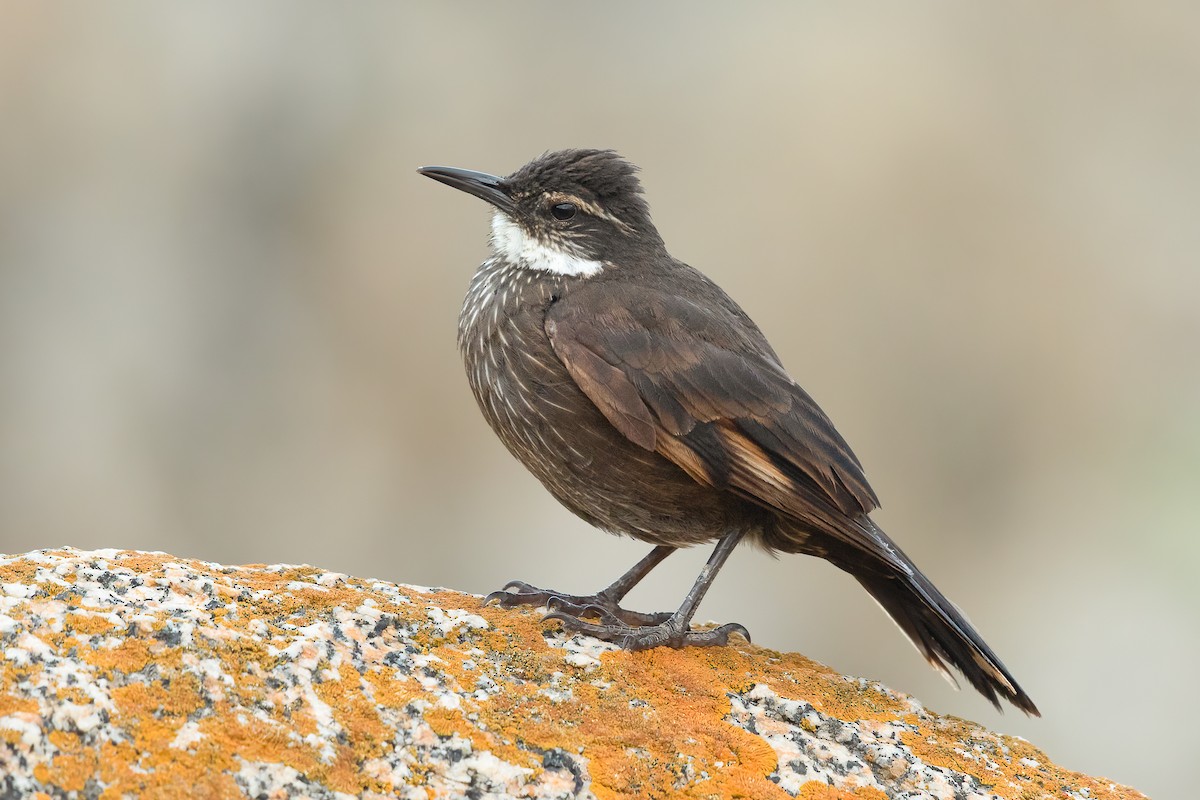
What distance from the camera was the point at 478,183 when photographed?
18.3 feet

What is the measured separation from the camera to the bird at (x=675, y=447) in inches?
172

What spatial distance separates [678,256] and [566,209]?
15.7 feet

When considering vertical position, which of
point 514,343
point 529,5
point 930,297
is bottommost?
point 514,343

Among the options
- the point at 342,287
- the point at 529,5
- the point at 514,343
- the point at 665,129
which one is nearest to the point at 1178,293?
the point at 665,129

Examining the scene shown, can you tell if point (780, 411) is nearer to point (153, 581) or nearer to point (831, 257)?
point (153, 581)

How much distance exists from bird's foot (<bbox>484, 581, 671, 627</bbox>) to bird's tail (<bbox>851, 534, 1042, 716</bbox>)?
849 millimetres

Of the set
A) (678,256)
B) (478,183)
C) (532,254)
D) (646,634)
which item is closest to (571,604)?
(646,634)

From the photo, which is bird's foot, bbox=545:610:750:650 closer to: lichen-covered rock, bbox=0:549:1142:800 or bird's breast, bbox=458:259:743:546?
lichen-covered rock, bbox=0:549:1142:800

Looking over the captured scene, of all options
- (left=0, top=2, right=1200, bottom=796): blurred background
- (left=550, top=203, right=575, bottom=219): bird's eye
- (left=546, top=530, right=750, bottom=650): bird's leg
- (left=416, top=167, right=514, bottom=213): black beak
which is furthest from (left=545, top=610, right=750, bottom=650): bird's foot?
(left=0, top=2, right=1200, bottom=796): blurred background

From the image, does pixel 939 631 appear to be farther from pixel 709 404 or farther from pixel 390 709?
pixel 390 709

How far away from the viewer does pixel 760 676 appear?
4.00 m

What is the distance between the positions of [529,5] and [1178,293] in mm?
6305

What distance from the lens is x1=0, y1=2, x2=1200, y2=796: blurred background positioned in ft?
30.9

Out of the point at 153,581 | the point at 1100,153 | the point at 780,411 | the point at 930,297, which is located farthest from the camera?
the point at 1100,153
